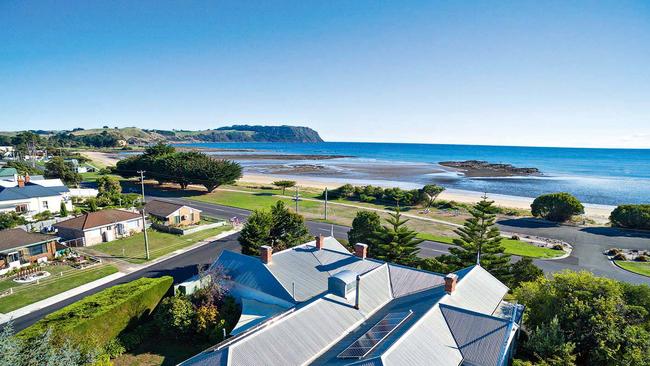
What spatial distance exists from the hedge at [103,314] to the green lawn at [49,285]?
733 centimetres

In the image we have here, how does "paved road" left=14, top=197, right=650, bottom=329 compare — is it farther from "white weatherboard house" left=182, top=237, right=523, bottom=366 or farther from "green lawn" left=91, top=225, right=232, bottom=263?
"white weatherboard house" left=182, top=237, right=523, bottom=366

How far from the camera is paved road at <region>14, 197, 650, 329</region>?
2616cm

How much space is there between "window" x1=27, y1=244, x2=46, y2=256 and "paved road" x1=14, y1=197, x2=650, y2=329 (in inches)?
352

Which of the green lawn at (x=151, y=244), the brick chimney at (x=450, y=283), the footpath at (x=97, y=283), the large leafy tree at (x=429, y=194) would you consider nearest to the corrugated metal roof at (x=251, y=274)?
the brick chimney at (x=450, y=283)

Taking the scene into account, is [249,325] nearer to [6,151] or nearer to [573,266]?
[573,266]

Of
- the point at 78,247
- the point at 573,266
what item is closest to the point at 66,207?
the point at 78,247

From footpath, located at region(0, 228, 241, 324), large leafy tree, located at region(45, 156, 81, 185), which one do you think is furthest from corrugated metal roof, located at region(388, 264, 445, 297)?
large leafy tree, located at region(45, 156, 81, 185)

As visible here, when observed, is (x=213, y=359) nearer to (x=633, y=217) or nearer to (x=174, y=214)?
(x=174, y=214)

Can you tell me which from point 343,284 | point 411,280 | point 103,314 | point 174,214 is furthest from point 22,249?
point 411,280

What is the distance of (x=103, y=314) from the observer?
54.2ft

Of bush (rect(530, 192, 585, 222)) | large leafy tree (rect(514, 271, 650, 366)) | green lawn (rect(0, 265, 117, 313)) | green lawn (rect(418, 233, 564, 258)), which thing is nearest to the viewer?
large leafy tree (rect(514, 271, 650, 366))

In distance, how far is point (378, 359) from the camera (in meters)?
11.1

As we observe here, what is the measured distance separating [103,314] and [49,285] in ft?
38.1

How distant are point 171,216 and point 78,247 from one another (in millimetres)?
9456
